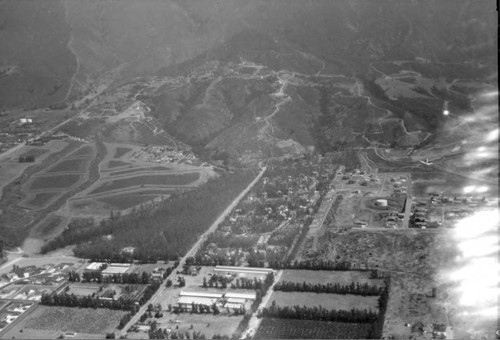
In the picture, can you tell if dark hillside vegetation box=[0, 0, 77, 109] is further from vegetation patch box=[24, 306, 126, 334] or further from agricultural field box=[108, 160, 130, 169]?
vegetation patch box=[24, 306, 126, 334]

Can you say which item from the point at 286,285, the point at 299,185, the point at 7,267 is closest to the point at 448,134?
the point at 299,185

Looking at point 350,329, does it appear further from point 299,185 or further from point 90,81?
point 90,81

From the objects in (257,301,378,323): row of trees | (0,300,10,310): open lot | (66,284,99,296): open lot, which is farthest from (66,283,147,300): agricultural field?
(257,301,378,323): row of trees

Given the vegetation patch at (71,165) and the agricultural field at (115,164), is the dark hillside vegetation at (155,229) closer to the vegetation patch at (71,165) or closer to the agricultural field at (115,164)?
the agricultural field at (115,164)

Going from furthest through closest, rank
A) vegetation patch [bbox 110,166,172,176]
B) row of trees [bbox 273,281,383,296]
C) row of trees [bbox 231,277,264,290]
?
vegetation patch [bbox 110,166,172,176]
row of trees [bbox 231,277,264,290]
row of trees [bbox 273,281,383,296]

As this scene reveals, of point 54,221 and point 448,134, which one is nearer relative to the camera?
point 54,221

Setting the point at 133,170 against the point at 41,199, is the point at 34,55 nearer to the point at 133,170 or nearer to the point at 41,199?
the point at 133,170
